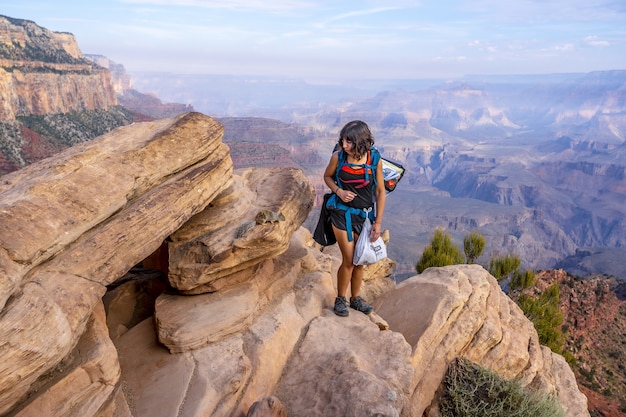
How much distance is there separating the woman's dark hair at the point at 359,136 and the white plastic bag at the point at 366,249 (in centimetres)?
135

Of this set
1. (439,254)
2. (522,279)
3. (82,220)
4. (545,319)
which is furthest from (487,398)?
(522,279)

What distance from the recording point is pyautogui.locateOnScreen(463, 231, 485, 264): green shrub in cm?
2031

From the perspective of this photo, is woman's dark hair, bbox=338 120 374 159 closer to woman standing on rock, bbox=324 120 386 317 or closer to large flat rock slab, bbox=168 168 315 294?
woman standing on rock, bbox=324 120 386 317

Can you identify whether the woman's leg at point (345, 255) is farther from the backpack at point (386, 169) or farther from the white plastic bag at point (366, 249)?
the backpack at point (386, 169)

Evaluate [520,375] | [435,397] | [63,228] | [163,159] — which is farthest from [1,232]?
[520,375]

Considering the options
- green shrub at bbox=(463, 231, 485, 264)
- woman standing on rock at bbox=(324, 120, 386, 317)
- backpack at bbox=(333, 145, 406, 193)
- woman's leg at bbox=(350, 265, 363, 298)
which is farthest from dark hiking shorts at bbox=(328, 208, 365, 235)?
green shrub at bbox=(463, 231, 485, 264)

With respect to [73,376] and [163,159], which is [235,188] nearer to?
[163,159]

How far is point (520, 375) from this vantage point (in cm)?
1024

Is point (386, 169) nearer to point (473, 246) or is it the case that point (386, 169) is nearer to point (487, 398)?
point (487, 398)

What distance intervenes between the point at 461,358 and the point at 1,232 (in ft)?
27.8

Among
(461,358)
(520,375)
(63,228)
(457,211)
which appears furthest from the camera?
(457,211)

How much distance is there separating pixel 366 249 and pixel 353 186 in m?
1.15

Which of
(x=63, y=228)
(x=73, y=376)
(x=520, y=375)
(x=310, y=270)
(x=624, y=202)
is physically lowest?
(x=624, y=202)

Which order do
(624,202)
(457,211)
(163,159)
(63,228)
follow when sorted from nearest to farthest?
(63,228) → (163,159) → (457,211) → (624,202)
